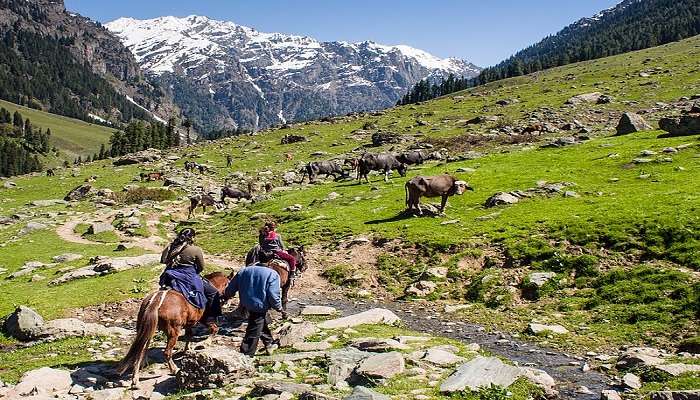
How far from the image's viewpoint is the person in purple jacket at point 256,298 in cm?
1330

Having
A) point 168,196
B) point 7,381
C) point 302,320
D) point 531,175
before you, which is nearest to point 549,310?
point 302,320

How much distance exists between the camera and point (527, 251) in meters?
20.9

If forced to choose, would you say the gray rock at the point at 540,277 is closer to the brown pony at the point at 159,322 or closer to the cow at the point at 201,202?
the brown pony at the point at 159,322

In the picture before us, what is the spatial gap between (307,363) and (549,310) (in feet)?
30.7

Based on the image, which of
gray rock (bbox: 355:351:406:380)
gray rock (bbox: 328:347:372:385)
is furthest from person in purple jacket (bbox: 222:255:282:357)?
gray rock (bbox: 355:351:406:380)

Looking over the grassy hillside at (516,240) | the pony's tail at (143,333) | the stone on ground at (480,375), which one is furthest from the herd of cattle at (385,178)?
the pony's tail at (143,333)

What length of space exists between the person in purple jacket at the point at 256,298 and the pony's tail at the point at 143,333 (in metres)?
2.29

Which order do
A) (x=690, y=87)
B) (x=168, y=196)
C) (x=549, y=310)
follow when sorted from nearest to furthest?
(x=549, y=310) → (x=168, y=196) → (x=690, y=87)

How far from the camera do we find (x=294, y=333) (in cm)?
1449

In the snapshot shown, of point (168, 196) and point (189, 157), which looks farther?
point (189, 157)

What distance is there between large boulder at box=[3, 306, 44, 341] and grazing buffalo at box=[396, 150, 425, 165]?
36.9 metres

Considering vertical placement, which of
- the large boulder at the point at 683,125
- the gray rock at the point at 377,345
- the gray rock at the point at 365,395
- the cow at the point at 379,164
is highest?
the large boulder at the point at 683,125

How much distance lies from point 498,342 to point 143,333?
10193 millimetres

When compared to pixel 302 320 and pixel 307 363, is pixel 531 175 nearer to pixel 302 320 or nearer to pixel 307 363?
pixel 302 320
